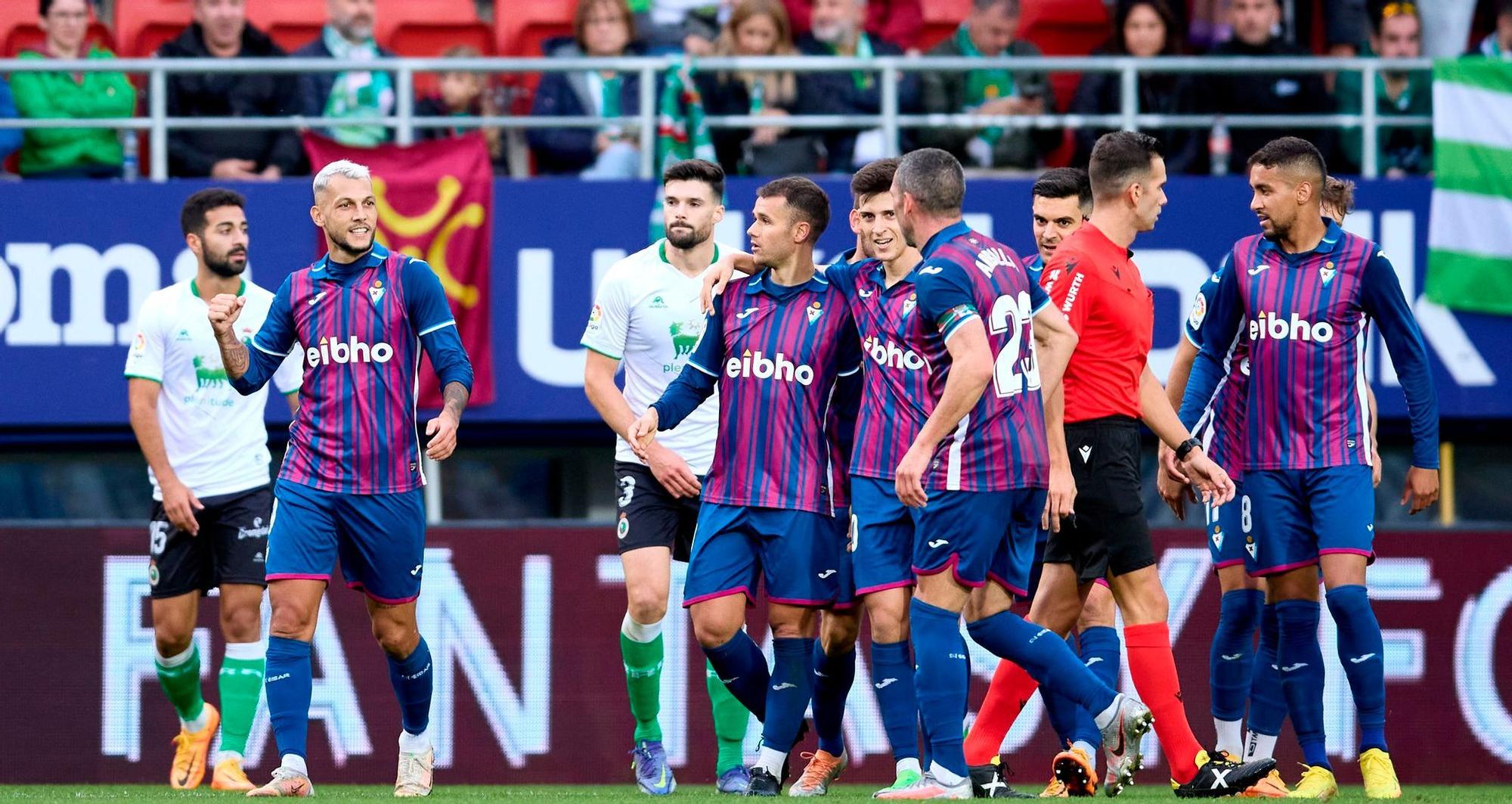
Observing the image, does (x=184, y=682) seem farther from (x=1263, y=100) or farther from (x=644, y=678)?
(x=1263, y=100)

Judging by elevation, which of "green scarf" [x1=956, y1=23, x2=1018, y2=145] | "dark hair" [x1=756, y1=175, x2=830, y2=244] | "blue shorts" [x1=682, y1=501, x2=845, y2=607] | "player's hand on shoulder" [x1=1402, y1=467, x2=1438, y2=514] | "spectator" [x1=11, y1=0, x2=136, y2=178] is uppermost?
"green scarf" [x1=956, y1=23, x2=1018, y2=145]

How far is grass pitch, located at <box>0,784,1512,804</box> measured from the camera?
7.69 meters

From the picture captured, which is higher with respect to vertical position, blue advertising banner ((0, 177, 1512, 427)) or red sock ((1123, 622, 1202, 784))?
blue advertising banner ((0, 177, 1512, 427))

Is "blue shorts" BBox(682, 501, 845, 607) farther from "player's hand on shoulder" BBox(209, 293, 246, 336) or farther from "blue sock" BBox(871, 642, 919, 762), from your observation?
"player's hand on shoulder" BBox(209, 293, 246, 336)

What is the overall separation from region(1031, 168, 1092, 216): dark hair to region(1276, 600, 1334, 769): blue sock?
74.3 inches

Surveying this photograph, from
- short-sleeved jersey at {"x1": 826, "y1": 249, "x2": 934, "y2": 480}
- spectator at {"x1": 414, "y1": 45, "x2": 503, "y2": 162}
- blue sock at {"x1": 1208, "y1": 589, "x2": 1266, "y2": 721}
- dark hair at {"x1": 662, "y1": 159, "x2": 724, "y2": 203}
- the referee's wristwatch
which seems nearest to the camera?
short-sleeved jersey at {"x1": 826, "y1": 249, "x2": 934, "y2": 480}

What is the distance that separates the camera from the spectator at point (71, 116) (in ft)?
35.9

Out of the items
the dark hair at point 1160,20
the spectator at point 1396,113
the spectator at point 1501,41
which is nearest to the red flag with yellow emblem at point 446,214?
the dark hair at point 1160,20

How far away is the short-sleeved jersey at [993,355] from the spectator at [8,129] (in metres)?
6.25

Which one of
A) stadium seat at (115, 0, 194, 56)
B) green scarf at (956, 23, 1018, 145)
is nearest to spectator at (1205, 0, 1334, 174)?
green scarf at (956, 23, 1018, 145)

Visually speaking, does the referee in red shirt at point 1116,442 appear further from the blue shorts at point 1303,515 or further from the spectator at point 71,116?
the spectator at point 71,116

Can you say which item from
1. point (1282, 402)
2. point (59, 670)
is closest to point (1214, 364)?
point (1282, 402)

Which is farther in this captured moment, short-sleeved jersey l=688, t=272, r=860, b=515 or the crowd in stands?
the crowd in stands

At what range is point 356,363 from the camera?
757cm
